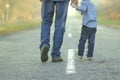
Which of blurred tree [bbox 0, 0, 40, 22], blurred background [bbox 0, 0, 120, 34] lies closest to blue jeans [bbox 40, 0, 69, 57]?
blurred background [bbox 0, 0, 120, 34]

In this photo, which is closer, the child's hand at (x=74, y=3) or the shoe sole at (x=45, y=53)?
the shoe sole at (x=45, y=53)

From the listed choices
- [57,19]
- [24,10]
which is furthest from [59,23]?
[24,10]

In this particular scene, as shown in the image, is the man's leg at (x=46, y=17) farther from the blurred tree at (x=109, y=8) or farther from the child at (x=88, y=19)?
the blurred tree at (x=109, y=8)

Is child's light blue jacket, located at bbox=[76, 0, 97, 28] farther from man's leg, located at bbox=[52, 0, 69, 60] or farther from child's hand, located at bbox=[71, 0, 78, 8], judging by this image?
man's leg, located at bbox=[52, 0, 69, 60]

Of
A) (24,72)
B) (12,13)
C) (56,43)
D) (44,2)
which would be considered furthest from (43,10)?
(12,13)

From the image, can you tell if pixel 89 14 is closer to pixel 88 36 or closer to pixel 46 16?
pixel 88 36

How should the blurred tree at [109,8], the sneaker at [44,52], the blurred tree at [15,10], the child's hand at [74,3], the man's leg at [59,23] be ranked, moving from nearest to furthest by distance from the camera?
the sneaker at [44,52] < the man's leg at [59,23] < the child's hand at [74,3] < the blurred tree at [109,8] < the blurred tree at [15,10]

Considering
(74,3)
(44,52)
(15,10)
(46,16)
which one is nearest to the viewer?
(44,52)

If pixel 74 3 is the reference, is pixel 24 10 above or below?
below

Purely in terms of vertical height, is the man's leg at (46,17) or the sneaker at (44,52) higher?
the man's leg at (46,17)

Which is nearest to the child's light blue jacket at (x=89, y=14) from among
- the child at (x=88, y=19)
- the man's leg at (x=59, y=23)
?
the child at (x=88, y=19)

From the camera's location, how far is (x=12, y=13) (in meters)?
88.3

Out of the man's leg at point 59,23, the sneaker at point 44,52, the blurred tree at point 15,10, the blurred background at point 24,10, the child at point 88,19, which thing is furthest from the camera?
the blurred tree at point 15,10

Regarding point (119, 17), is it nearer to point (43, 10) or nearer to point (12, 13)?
point (12, 13)
